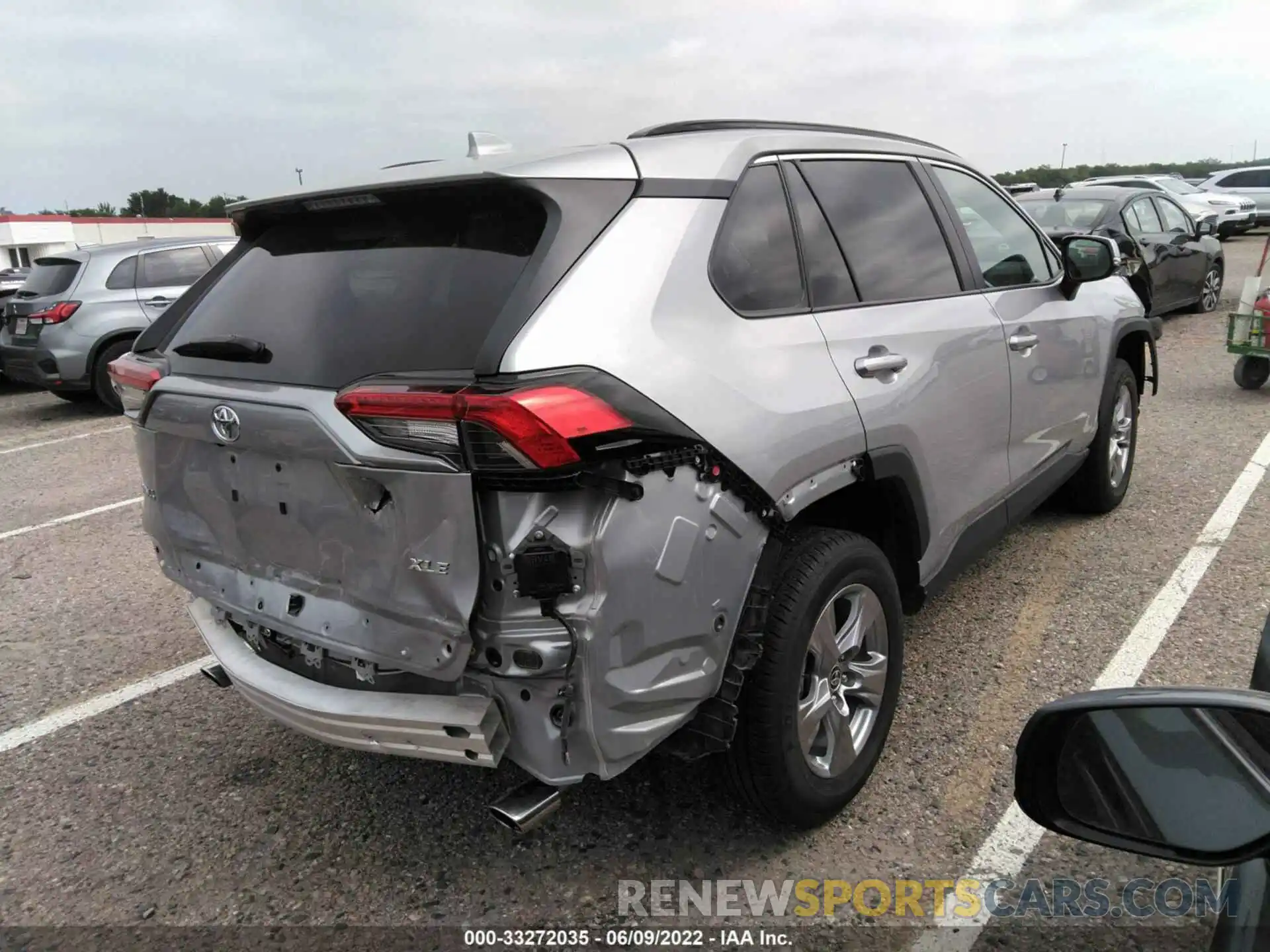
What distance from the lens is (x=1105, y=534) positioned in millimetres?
4777

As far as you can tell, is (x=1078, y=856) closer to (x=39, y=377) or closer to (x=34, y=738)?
(x=34, y=738)

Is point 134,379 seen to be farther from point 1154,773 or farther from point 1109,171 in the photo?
point 1109,171

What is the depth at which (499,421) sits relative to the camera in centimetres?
183

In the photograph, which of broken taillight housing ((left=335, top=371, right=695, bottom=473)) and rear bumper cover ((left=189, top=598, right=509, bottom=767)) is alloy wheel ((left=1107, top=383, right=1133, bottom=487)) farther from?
rear bumper cover ((left=189, top=598, right=509, bottom=767))

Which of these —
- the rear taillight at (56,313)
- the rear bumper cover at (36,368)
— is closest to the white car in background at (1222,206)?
the rear taillight at (56,313)

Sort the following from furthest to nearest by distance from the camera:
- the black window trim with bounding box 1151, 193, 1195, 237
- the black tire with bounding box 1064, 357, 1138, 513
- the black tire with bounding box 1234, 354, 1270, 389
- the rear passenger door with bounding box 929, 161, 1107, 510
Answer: the black window trim with bounding box 1151, 193, 1195, 237
the black tire with bounding box 1234, 354, 1270, 389
the black tire with bounding box 1064, 357, 1138, 513
the rear passenger door with bounding box 929, 161, 1107, 510

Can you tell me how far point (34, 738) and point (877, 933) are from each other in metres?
3.07

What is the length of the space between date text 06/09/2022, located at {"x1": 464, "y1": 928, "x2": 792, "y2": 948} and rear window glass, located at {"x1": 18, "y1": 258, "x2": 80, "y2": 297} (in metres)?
9.98

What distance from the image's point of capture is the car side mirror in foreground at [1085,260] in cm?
412

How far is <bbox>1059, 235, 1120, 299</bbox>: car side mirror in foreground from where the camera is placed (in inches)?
162

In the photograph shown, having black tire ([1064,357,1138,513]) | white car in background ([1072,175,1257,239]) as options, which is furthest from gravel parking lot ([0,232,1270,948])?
white car in background ([1072,175,1257,239])

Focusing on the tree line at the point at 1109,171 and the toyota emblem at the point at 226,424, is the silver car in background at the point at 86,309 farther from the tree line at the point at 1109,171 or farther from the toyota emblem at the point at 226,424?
the tree line at the point at 1109,171

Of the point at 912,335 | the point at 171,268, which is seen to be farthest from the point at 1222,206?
the point at 912,335

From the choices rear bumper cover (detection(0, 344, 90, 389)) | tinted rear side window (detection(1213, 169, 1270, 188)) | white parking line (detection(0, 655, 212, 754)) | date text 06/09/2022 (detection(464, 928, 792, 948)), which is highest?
tinted rear side window (detection(1213, 169, 1270, 188))
